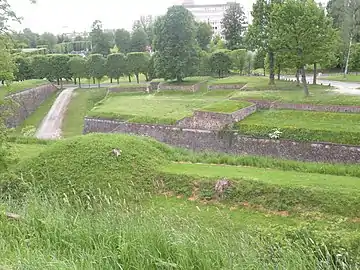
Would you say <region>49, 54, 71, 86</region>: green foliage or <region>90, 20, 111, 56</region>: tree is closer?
<region>49, 54, 71, 86</region>: green foliage

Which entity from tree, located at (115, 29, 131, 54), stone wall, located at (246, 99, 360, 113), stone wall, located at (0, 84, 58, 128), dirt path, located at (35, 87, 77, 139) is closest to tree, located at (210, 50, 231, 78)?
tree, located at (115, 29, 131, 54)

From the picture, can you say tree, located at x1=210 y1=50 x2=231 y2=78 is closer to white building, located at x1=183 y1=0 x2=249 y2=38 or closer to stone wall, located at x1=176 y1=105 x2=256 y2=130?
stone wall, located at x1=176 y1=105 x2=256 y2=130

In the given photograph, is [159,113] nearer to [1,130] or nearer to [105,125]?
[105,125]

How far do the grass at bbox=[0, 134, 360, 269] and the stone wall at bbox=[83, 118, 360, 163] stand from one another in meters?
5.41

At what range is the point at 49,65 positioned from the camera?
158 feet

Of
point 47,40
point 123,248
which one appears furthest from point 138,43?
point 123,248

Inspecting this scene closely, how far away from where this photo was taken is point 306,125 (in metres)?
19.1

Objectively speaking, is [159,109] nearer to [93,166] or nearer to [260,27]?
[260,27]

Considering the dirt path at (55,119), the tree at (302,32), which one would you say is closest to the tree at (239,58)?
the dirt path at (55,119)

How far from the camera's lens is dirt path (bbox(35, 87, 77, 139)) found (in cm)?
2969

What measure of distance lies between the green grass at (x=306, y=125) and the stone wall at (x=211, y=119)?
0.41m

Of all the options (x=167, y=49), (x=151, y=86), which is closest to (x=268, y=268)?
(x=167, y=49)

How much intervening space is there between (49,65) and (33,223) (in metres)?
45.9

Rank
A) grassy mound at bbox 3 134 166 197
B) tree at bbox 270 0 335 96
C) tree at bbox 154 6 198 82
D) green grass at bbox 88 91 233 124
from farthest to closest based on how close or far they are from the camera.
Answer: tree at bbox 154 6 198 82 → green grass at bbox 88 91 233 124 → tree at bbox 270 0 335 96 → grassy mound at bbox 3 134 166 197
